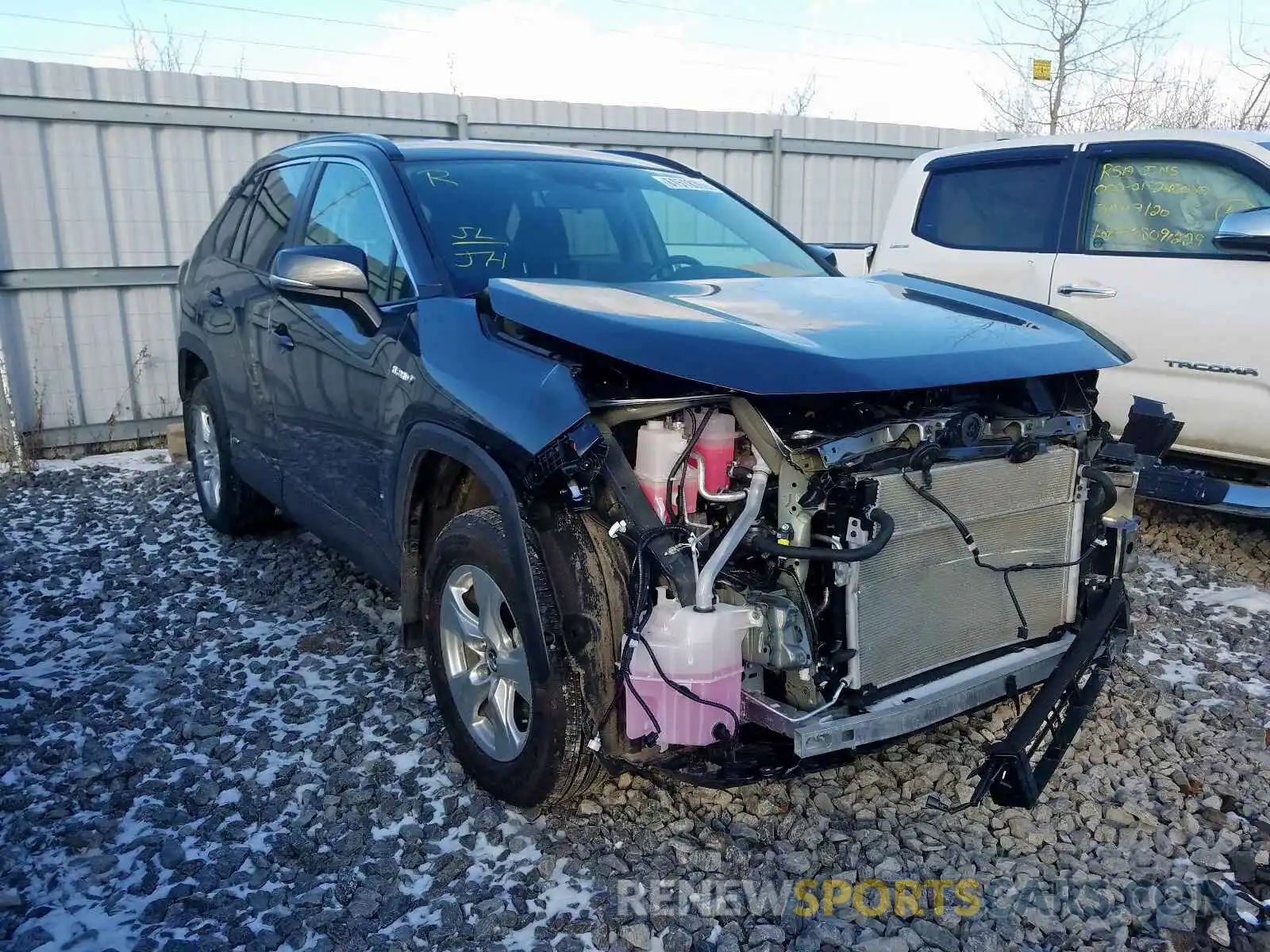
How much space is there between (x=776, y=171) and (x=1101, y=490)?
6964mm

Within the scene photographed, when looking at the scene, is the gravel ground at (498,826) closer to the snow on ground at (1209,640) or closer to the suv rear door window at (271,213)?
the snow on ground at (1209,640)

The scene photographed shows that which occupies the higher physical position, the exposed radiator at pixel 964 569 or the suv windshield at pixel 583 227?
the suv windshield at pixel 583 227

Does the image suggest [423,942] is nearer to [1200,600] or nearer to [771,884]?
[771,884]

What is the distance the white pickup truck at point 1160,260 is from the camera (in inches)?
180

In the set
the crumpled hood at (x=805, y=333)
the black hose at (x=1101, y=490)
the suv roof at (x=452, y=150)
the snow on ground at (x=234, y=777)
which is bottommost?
the snow on ground at (x=234, y=777)

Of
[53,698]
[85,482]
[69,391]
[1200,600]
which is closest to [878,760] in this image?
[1200,600]

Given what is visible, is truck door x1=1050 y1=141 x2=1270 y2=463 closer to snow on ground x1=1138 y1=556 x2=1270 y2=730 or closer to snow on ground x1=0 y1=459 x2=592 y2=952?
snow on ground x1=1138 y1=556 x2=1270 y2=730

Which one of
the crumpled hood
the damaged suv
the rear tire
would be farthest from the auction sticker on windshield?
the rear tire

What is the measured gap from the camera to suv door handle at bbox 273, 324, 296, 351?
12.4ft

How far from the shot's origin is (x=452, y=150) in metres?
3.66

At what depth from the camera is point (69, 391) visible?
7301 mm

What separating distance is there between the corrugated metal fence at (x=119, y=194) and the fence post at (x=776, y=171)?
2.00 metres

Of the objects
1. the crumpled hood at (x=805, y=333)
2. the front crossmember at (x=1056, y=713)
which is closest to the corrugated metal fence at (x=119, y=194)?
the crumpled hood at (x=805, y=333)

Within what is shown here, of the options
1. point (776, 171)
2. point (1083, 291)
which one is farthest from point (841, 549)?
point (776, 171)
